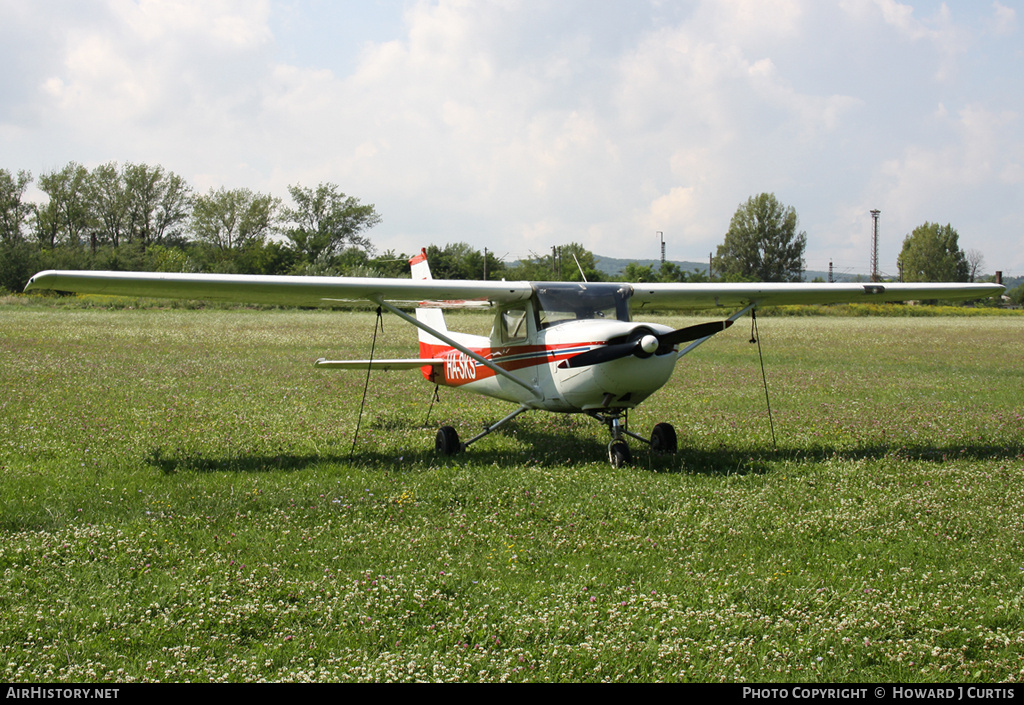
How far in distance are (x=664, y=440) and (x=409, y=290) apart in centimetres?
390

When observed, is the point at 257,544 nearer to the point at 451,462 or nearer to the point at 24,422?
the point at 451,462

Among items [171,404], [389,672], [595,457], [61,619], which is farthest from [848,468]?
[171,404]

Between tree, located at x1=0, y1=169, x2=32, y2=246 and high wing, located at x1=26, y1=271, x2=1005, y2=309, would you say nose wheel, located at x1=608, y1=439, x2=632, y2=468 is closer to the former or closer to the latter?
high wing, located at x1=26, y1=271, x2=1005, y2=309

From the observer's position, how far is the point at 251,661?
3.91 metres

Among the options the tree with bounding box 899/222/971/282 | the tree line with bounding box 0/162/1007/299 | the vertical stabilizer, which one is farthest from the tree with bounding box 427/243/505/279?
the tree with bounding box 899/222/971/282

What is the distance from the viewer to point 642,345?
25.7 ft

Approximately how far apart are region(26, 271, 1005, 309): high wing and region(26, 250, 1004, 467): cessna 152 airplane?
15 millimetres

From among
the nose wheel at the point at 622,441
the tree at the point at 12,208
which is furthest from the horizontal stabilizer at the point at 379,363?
→ the tree at the point at 12,208

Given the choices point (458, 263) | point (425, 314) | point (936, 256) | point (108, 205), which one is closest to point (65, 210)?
point (108, 205)

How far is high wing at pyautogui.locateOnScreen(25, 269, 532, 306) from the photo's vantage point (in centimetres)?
790

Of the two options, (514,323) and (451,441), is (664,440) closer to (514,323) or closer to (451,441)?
(514,323)

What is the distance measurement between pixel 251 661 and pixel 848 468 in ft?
23.0

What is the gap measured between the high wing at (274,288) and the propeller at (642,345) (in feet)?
5.08

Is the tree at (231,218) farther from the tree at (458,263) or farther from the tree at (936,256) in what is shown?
the tree at (936,256)
